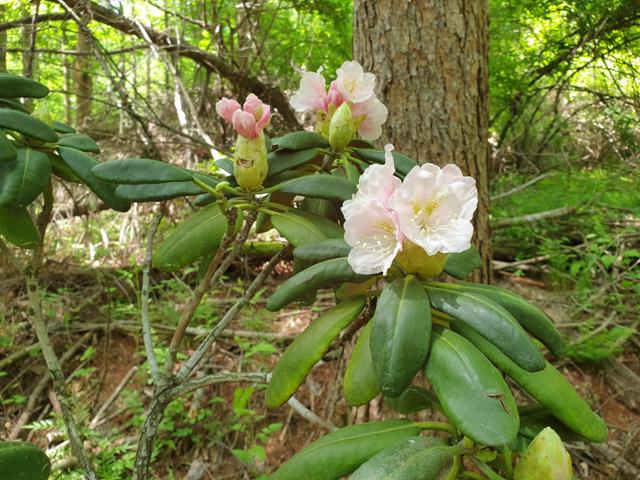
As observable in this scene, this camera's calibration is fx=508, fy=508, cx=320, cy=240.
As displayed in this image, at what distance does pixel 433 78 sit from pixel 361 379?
54.6 inches

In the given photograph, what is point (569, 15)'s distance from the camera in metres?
3.28

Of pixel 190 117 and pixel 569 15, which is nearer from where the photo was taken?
pixel 569 15

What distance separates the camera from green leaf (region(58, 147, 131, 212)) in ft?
3.25

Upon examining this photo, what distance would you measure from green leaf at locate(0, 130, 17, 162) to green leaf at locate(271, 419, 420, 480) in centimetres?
71

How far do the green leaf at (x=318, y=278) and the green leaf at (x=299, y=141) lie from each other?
316 mm

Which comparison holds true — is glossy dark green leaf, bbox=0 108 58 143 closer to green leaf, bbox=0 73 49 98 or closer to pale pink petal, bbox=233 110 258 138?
green leaf, bbox=0 73 49 98

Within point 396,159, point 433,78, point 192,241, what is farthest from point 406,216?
point 433,78

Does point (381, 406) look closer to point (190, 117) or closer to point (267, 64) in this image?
point (190, 117)

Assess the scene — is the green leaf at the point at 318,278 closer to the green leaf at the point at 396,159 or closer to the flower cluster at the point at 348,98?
the green leaf at the point at 396,159

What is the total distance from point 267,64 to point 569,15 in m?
2.15

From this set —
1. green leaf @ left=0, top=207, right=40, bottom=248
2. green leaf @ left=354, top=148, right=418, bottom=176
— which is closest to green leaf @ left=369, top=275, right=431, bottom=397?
green leaf @ left=354, top=148, right=418, bottom=176

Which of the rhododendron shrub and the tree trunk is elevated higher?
the tree trunk

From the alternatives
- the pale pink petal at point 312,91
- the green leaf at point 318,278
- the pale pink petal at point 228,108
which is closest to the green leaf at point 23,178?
the pale pink petal at point 228,108

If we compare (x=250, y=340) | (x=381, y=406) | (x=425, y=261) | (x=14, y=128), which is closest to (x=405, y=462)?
(x=425, y=261)
